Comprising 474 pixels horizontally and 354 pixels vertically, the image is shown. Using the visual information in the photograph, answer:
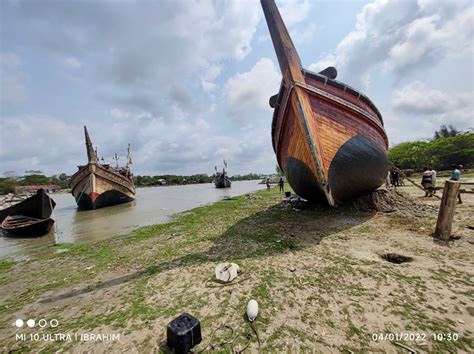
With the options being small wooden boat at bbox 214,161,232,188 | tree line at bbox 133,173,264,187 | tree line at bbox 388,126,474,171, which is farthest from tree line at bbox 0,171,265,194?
tree line at bbox 388,126,474,171

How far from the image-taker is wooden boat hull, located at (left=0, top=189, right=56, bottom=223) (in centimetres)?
1145

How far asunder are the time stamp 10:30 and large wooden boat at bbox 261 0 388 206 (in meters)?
3.69

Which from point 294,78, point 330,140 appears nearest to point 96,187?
point 294,78

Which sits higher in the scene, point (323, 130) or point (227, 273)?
point (323, 130)

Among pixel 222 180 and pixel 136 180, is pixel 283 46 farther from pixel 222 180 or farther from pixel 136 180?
pixel 136 180

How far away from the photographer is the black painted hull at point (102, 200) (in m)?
19.9

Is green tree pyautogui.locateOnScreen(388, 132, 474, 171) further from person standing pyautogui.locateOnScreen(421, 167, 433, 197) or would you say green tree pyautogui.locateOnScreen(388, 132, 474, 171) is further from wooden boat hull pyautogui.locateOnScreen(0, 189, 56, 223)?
wooden boat hull pyautogui.locateOnScreen(0, 189, 56, 223)

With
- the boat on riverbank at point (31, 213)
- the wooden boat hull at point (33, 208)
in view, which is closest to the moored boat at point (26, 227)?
the boat on riverbank at point (31, 213)

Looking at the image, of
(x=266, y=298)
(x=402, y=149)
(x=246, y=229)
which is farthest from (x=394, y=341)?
(x=402, y=149)

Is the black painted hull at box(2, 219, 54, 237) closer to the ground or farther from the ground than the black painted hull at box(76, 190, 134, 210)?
closer to the ground

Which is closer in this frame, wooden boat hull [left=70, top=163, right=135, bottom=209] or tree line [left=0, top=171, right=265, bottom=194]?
wooden boat hull [left=70, top=163, right=135, bottom=209]

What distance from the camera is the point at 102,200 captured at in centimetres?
2066

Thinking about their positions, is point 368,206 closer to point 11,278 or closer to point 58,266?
point 58,266

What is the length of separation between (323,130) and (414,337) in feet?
16.8
